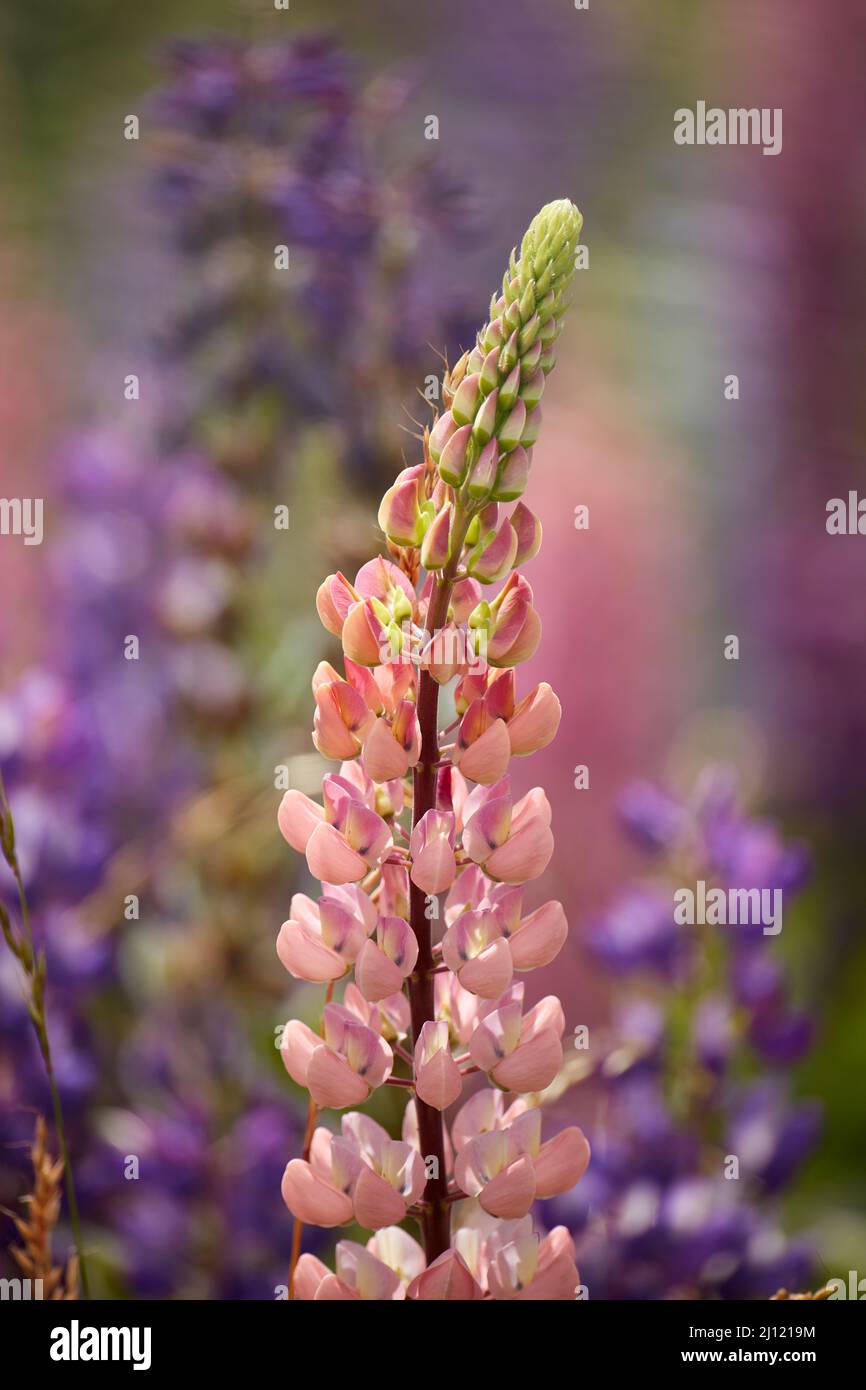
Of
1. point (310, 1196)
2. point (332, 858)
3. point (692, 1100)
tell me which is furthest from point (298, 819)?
point (692, 1100)

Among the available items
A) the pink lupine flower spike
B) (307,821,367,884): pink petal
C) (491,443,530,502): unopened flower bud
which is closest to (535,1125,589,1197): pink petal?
the pink lupine flower spike

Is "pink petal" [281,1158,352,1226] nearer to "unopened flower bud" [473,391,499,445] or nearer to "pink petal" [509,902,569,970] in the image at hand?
"pink petal" [509,902,569,970]

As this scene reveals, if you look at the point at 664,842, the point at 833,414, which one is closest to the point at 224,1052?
the point at 664,842

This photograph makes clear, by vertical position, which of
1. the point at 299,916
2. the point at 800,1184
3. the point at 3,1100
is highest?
the point at 299,916

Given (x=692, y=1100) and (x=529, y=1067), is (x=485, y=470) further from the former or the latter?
(x=692, y=1100)

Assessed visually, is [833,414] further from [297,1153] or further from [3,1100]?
[3,1100]

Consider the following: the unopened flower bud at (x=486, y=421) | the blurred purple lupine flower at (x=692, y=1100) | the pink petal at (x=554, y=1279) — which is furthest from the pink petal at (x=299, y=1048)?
the blurred purple lupine flower at (x=692, y=1100)

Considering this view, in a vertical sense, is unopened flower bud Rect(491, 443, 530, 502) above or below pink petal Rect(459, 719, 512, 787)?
above

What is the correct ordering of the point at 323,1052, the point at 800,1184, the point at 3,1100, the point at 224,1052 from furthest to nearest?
the point at 800,1184
the point at 224,1052
the point at 3,1100
the point at 323,1052

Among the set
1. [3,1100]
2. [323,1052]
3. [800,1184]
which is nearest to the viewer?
[323,1052]
